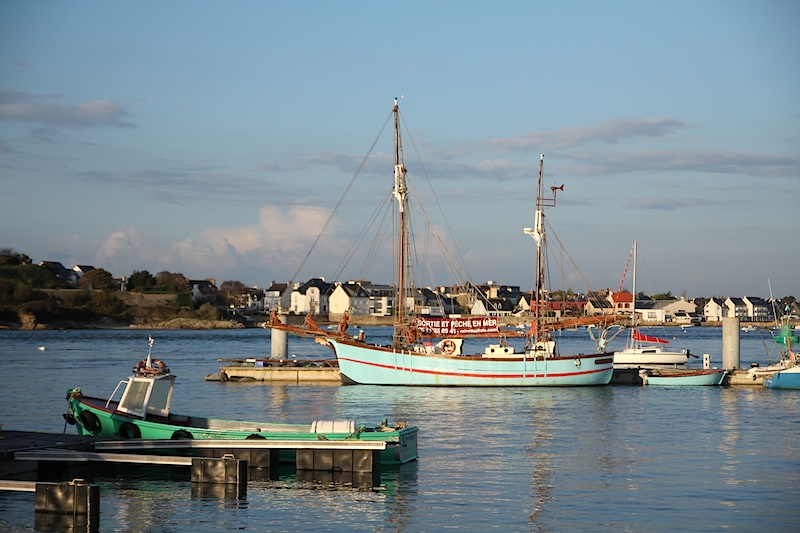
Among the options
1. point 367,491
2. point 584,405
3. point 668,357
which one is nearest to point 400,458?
point 367,491

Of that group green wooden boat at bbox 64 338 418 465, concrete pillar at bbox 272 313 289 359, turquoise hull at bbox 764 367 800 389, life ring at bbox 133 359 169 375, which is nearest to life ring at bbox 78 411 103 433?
green wooden boat at bbox 64 338 418 465

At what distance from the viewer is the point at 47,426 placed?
4306 cm

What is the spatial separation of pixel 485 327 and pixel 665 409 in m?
15.1

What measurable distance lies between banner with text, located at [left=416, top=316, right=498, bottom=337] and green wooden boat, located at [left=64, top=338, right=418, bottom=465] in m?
30.1

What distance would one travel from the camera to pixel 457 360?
61.5 metres

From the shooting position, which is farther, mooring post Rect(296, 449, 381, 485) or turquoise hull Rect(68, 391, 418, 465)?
turquoise hull Rect(68, 391, 418, 465)

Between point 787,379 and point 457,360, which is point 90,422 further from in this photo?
point 787,379

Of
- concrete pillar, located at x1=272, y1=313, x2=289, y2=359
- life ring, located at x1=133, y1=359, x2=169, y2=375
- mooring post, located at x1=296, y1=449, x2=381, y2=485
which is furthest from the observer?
concrete pillar, located at x1=272, y1=313, x2=289, y2=359

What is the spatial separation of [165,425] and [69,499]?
22.8ft

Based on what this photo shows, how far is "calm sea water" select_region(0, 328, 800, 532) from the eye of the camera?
82.0ft

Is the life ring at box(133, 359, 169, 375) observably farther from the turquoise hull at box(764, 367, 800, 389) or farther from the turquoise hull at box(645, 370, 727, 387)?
the turquoise hull at box(764, 367, 800, 389)

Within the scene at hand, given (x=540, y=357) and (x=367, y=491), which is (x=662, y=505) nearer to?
(x=367, y=491)

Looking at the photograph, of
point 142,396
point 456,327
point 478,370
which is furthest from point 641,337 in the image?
point 142,396

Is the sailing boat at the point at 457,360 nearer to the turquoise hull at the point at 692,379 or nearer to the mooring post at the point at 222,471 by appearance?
the turquoise hull at the point at 692,379
